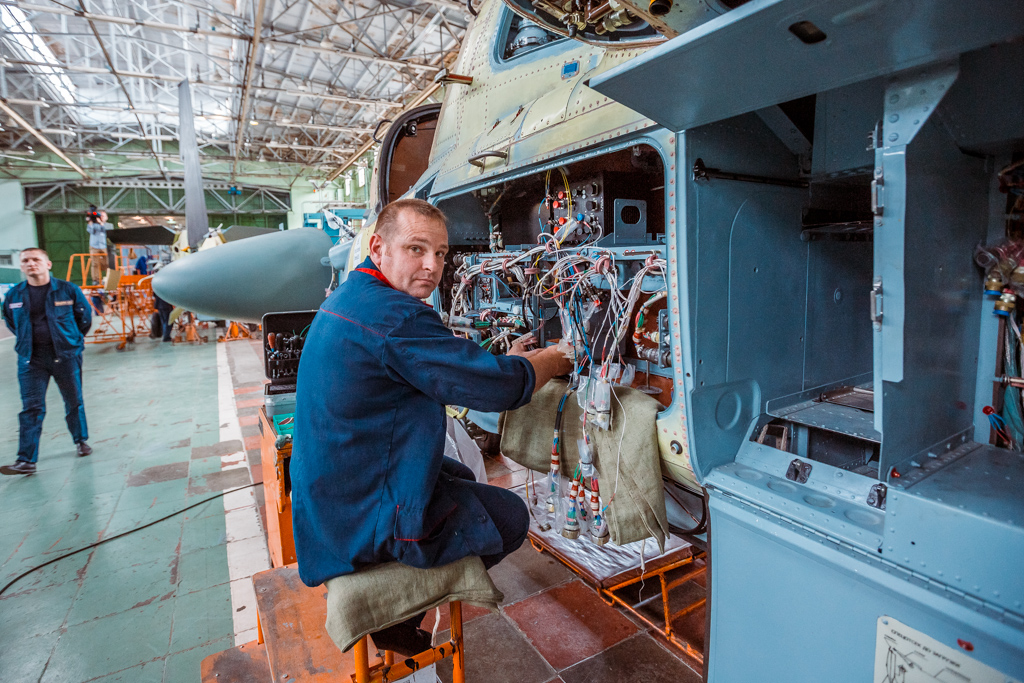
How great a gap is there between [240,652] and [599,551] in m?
1.91

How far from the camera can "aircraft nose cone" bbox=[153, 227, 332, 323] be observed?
6137 millimetres

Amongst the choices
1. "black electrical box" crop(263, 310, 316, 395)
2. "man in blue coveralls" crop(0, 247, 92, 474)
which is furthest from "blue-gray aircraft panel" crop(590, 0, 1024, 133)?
"man in blue coveralls" crop(0, 247, 92, 474)

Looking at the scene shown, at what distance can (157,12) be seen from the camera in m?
11.4

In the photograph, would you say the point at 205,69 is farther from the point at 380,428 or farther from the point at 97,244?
the point at 380,428

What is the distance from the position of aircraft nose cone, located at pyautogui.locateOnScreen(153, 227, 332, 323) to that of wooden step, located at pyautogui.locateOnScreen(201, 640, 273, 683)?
4.69m

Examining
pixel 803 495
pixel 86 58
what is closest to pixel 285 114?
pixel 86 58

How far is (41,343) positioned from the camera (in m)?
4.91

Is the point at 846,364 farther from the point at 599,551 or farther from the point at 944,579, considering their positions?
the point at 599,551

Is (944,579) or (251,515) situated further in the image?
(251,515)

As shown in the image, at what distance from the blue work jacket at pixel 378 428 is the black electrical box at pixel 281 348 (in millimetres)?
2701

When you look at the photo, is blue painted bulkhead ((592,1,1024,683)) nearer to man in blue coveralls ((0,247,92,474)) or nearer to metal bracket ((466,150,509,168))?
metal bracket ((466,150,509,168))

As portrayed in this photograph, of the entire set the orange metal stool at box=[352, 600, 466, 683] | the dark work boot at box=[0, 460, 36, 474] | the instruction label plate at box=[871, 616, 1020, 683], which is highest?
the instruction label plate at box=[871, 616, 1020, 683]

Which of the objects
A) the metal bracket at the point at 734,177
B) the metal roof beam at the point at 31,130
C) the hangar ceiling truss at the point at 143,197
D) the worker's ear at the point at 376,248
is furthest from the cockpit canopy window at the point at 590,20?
the hangar ceiling truss at the point at 143,197

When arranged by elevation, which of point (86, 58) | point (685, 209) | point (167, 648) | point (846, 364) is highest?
point (86, 58)
